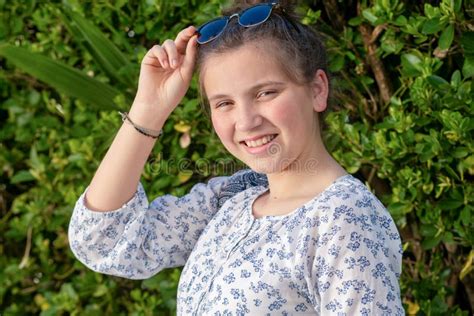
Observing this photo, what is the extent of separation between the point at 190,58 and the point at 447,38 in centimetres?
87

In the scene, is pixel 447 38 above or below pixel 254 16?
below

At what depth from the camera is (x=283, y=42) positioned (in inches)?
81.1

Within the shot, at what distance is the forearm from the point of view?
87.4 inches

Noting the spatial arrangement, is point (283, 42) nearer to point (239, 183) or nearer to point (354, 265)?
point (239, 183)

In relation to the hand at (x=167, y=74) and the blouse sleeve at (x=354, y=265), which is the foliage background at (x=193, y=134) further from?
the blouse sleeve at (x=354, y=265)

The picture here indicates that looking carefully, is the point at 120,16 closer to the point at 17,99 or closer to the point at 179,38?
the point at 17,99

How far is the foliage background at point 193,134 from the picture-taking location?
2754 mm

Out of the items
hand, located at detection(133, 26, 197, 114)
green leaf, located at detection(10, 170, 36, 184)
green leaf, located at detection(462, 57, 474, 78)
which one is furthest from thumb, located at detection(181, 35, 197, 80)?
green leaf, located at detection(10, 170, 36, 184)

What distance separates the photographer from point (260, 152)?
203cm

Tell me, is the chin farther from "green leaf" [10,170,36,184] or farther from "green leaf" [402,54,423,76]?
"green leaf" [10,170,36,184]

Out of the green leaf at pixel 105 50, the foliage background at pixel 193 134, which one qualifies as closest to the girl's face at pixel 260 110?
the foliage background at pixel 193 134

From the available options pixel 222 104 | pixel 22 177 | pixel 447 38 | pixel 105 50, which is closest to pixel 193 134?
pixel 105 50

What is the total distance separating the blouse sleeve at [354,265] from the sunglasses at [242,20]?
19.0 inches

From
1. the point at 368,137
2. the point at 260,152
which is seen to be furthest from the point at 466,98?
the point at 260,152
